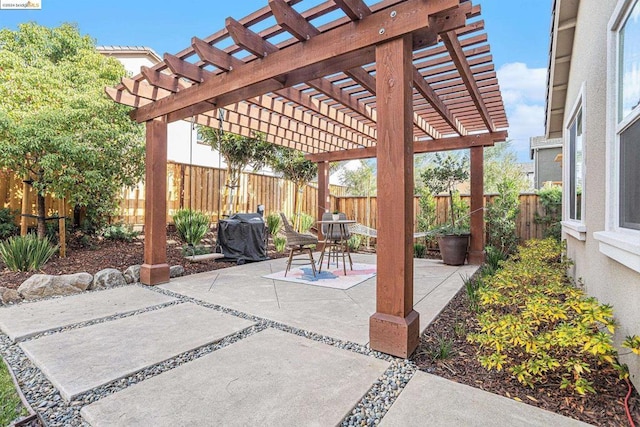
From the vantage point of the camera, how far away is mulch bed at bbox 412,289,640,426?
1.52m

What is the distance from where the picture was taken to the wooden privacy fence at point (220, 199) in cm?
594

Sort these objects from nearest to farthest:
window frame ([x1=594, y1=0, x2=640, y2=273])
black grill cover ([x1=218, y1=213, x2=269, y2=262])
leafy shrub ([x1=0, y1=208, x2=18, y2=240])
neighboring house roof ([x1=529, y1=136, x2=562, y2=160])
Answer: window frame ([x1=594, y1=0, x2=640, y2=273])
leafy shrub ([x1=0, y1=208, x2=18, y2=240])
black grill cover ([x1=218, y1=213, x2=269, y2=262])
neighboring house roof ([x1=529, y1=136, x2=562, y2=160])

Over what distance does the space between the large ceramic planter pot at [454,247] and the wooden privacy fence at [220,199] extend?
5.87 ft

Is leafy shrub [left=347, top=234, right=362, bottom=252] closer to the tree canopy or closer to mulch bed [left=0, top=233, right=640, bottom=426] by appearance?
mulch bed [left=0, top=233, right=640, bottom=426]

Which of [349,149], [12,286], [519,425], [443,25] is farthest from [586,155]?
[12,286]

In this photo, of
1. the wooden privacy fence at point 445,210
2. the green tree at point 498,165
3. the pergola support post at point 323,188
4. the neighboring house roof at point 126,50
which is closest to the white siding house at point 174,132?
the neighboring house roof at point 126,50

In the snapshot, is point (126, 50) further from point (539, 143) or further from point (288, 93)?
point (539, 143)

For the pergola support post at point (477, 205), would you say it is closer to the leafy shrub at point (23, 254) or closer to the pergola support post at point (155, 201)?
the pergola support post at point (155, 201)

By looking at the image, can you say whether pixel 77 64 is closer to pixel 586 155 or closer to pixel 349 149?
pixel 349 149

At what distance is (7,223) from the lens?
4773 mm

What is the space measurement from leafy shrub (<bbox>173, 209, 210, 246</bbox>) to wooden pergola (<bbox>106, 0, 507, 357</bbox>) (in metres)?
1.44

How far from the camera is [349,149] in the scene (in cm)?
722

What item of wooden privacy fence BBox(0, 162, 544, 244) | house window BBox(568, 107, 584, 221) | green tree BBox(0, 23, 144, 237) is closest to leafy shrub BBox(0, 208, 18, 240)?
wooden privacy fence BBox(0, 162, 544, 244)

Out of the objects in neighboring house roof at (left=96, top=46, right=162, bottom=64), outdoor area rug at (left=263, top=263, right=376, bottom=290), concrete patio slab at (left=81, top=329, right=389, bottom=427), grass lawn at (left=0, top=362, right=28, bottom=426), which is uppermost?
neighboring house roof at (left=96, top=46, right=162, bottom=64)
